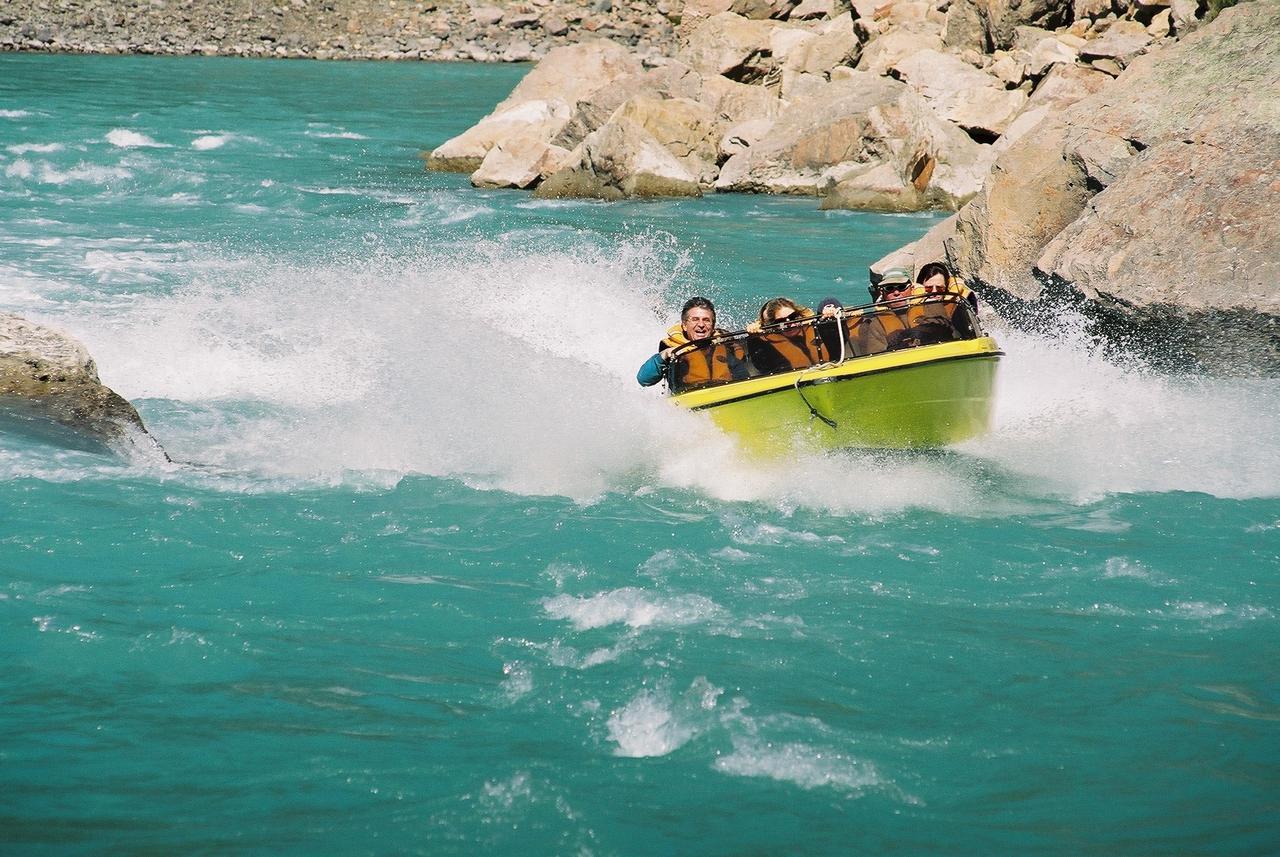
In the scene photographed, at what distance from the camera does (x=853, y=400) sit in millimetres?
8680

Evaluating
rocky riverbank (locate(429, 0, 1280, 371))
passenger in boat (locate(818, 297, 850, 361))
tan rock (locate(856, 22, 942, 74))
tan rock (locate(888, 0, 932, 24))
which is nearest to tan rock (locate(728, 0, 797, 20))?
rocky riverbank (locate(429, 0, 1280, 371))

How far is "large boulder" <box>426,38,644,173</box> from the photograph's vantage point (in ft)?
88.7

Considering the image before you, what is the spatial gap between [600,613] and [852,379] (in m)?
2.86

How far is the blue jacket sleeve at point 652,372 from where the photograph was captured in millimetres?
9375

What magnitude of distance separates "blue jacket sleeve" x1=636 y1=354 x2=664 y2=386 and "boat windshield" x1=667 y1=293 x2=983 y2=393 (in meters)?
0.10

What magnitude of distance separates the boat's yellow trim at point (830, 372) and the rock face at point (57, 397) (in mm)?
4119

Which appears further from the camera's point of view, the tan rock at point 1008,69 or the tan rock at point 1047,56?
the tan rock at point 1008,69

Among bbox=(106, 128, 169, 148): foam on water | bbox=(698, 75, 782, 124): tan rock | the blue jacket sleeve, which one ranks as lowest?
bbox=(106, 128, 169, 148): foam on water

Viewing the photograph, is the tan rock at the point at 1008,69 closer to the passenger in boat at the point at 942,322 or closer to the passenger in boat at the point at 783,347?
the passenger in boat at the point at 942,322

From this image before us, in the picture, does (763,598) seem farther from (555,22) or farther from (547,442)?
(555,22)

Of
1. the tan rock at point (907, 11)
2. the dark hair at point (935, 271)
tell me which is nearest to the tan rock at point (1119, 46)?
the tan rock at point (907, 11)

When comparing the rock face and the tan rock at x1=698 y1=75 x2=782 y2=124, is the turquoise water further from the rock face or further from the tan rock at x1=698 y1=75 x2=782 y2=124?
the tan rock at x1=698 y1=75 x2=782 y2=124

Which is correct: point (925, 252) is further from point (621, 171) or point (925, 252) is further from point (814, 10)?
point (814, 10)

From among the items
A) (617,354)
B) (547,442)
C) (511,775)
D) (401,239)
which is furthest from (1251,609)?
(401,239)
